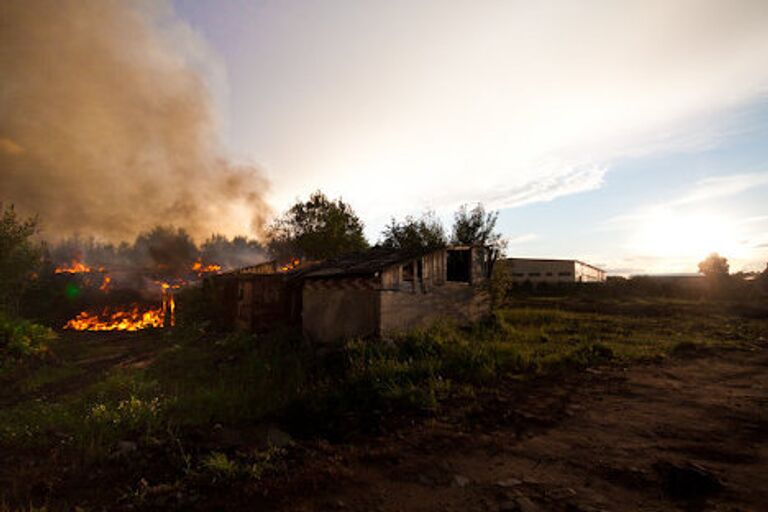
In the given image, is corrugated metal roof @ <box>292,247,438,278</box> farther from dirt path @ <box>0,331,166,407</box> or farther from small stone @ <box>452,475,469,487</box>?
small stone @ <box>452,475,469,487</box>

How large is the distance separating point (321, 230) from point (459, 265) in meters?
25.5

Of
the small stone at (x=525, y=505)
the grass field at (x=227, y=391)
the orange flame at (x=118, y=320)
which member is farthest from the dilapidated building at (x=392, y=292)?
the orange flame at (x=118, y=320)

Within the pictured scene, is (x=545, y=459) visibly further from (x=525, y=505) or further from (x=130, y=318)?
(x=130, y=318)

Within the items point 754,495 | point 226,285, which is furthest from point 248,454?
point 226,285

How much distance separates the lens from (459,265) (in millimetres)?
17328

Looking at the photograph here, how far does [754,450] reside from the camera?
5531mm

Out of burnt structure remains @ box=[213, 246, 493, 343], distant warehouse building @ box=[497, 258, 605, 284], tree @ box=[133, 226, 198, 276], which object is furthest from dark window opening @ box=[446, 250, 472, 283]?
distant warehouse building @ box=[497, 258, 605, 284]

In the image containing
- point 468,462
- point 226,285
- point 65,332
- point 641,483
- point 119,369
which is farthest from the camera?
point 65,332

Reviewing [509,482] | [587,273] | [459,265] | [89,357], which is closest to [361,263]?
[459,265]

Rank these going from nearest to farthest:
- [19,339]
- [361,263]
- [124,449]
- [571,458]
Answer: [571,458]
[124,449]
[19,339]
[361,263]

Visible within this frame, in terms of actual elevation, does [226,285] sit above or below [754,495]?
above

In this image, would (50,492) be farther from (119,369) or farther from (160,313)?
(160,313)

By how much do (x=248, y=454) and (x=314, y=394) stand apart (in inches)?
104

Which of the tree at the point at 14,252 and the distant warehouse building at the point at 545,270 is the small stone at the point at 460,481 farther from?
the distant warehouse building at the point at 545,270
